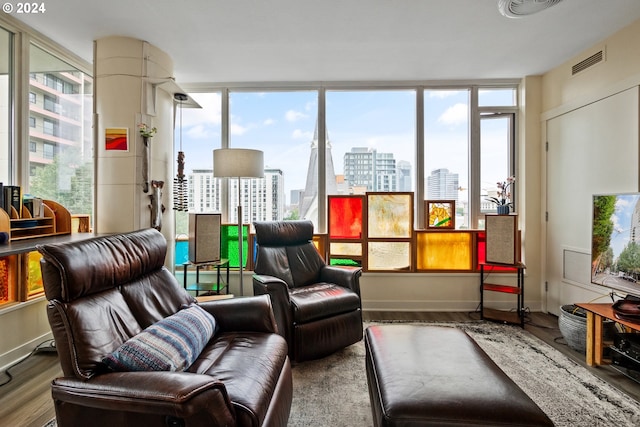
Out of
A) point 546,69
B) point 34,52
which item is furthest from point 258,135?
point 546,69

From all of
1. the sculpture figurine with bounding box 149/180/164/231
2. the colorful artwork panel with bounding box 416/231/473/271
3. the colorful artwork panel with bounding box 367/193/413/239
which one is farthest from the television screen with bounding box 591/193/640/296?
the sculpture figurine with bounding box 149/180/164/231

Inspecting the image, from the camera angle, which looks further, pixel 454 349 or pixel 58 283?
pixel 454 349

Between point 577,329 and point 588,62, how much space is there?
244 centimetres

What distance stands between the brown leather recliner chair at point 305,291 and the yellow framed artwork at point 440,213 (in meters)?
1.40

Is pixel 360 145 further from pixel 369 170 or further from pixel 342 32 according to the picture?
pixel 342 32

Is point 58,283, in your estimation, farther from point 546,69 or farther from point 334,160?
point 546,69

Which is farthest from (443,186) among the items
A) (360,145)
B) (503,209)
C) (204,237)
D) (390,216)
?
(204,237)

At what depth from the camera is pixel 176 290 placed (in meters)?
1.89

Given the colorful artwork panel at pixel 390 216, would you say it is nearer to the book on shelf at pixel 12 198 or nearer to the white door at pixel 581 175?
the white door at pixel 581 175

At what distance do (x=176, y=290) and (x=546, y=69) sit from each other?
4182 mm

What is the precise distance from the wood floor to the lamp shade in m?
1.97

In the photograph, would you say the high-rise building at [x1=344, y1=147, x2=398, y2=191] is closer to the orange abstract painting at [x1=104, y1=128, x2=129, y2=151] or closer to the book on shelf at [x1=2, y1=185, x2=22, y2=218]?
the orange abstract painting at [x1=104, y1=128, x2=129, y2=151]

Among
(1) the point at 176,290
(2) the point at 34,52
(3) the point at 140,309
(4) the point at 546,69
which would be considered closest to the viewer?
(3) the point at 140,309

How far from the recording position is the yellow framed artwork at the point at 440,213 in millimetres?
3729
